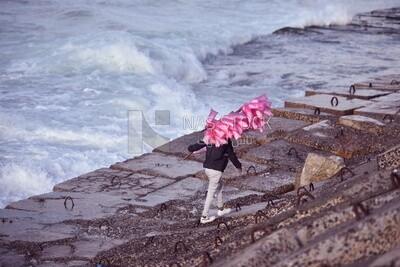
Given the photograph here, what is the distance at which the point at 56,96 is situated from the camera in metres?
13.2

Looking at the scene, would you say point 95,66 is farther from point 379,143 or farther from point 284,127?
point 379,143

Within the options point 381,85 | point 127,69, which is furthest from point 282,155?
point 127,69

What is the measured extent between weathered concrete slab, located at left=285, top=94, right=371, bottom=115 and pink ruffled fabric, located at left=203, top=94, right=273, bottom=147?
3739 millimetres

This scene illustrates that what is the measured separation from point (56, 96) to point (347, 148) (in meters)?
6.56

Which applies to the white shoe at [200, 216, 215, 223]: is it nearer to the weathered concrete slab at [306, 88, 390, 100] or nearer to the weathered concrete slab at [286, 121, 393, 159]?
the weathered concrete slab at [286, 121, 393, 159]

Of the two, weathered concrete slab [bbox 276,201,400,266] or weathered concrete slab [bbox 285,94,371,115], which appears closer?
weathered concrete slab [bbox 276,201,400,266]

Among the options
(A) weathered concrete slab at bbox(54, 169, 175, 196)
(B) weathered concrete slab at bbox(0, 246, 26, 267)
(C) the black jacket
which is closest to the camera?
(B) weathered concrete slab at bbox(0, 246, 26, 267)

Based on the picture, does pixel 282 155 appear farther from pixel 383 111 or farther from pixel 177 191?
pixel 383 111

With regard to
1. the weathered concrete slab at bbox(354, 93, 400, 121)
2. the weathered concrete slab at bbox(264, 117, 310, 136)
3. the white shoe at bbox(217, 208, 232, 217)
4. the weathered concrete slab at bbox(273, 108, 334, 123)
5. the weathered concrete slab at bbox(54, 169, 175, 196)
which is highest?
the weathered concrete slab at bbox(354, 93, 400, 121)

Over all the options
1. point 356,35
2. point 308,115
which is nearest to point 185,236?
point 308,115

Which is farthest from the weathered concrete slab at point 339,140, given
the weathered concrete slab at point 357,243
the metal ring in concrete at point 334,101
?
the weathered concrete slab at point 357,243

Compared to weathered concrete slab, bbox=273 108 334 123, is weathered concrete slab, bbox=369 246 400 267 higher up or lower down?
higher up

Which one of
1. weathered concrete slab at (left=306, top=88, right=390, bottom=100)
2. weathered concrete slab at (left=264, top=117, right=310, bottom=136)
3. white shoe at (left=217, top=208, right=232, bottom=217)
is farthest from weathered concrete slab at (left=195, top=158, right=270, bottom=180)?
weathered concrete slab at (left=306, top=88, right=390, bottom=100)

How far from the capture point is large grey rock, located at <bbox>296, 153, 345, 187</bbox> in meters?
6.63
